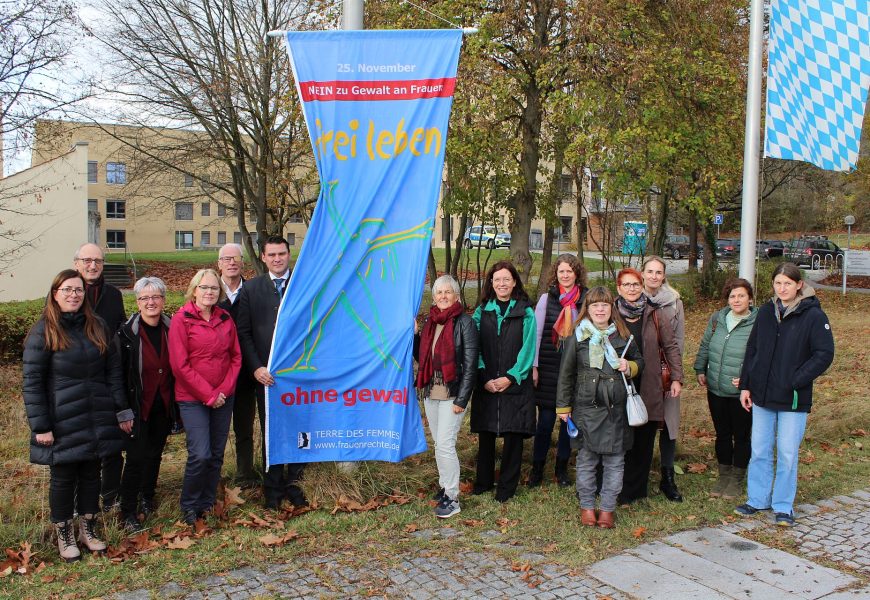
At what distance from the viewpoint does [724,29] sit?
17.2 meters

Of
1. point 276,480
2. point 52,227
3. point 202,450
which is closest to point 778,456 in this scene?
point 276,480

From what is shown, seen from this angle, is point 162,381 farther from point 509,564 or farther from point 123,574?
point 509,564

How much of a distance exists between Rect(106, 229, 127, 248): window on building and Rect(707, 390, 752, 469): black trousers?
54.9m

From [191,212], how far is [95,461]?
57588 mm

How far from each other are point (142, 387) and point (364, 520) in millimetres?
1727

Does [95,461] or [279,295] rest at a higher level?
[279,295]

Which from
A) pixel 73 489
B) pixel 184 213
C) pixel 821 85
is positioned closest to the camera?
pixel 73 489

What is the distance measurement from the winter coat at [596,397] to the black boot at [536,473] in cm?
81

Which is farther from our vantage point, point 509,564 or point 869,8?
point 869,8

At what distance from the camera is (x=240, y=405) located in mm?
5777

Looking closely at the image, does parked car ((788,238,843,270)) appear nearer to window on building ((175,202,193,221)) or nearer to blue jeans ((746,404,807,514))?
blue jeans ((746,404,807,514))

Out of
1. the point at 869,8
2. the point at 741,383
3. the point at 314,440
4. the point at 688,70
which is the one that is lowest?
the point at 314,440

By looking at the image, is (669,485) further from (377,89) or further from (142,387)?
(142,387)

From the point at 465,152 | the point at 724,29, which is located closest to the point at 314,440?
the point at 465,152
